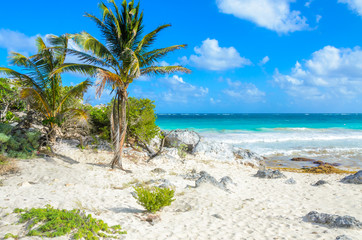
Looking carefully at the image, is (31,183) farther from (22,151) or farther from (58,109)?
(58,109)

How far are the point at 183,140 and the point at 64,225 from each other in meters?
10.9

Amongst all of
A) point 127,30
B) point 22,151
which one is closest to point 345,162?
point 127,30

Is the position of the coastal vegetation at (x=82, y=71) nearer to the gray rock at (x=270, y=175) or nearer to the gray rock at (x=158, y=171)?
the gray rock at (x=158, y=171)

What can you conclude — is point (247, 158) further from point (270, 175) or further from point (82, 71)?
point (82, 71)

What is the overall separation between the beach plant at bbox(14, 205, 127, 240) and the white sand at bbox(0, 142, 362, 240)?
21 centimetres

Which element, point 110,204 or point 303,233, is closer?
point 303,233

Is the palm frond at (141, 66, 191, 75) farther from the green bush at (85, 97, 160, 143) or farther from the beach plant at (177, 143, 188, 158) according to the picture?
the beach plant at (177, 143, 188, 158)

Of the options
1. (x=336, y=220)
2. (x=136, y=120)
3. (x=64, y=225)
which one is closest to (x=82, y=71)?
(x=136, y=120)

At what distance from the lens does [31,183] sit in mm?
7402

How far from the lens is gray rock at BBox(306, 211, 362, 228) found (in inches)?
194

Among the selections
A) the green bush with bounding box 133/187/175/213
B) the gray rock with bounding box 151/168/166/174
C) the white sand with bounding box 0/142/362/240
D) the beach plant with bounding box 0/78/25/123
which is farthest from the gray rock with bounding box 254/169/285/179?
the beach plant with bounding box 0/78/25/123

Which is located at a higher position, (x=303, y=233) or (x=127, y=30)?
(x=127, y=30)

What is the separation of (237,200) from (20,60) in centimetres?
982

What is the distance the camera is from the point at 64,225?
4.06 metres
